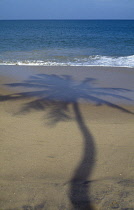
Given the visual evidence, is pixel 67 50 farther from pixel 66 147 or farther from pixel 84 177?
pixel 84 177

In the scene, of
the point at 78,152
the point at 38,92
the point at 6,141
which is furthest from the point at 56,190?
the point at 38,92

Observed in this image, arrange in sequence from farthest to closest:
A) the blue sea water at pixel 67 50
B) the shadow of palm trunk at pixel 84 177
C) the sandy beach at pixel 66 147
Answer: the blue sea water at pixel 67 50, the sandy beach at pixel 66 147, the shadow of palm trunk at pixel 84 177

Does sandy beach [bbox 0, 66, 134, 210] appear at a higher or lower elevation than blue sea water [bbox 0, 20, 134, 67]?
higher

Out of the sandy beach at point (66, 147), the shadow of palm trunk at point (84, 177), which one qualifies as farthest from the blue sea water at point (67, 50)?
the shadow of palm trunk at point (84, 177)

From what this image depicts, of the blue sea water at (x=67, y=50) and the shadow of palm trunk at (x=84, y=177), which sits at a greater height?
the shadow of palm trunk at (x=84, y=177)

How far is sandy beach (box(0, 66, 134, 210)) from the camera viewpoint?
4.04 metres

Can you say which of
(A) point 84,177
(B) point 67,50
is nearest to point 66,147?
(A) point 84,177

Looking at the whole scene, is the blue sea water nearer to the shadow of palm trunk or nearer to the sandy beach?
the sandy beach

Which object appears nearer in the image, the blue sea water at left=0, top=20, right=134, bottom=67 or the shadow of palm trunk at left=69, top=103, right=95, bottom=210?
the shadow of palm trunk at left=69, top=103, right=95, bottom=210

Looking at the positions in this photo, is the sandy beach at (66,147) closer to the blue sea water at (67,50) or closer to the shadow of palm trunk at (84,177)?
the shadow of palm trunk at (84,177)

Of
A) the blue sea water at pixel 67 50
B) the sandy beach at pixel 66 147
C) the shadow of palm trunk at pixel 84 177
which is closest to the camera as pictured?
the shadow of palm trunk at pixel 84 177

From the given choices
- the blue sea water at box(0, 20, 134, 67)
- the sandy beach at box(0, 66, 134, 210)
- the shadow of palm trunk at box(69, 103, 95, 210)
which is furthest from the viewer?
the blue sea water at box(0, 20, 134, 67)

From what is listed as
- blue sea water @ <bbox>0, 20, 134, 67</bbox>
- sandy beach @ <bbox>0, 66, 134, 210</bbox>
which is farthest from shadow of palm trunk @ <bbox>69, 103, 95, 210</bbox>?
blue sea water @ <bbox>0, 20, 134, 67</bbox>

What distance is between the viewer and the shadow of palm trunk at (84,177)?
3903mm
